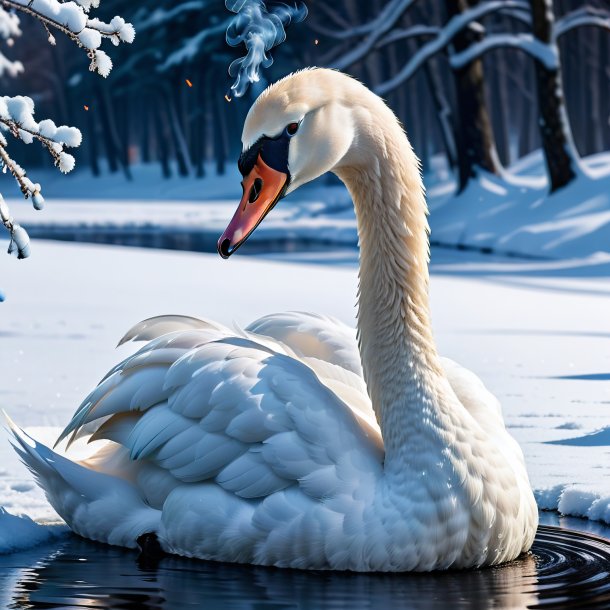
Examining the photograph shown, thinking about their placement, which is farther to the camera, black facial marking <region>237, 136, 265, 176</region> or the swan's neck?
the swan's neck

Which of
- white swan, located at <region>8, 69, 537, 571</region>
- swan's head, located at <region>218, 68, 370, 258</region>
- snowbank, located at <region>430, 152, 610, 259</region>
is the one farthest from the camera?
snowbank, located at <region>430, 152, 610, 259</region>

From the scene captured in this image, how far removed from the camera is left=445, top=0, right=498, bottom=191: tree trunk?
2234 cm

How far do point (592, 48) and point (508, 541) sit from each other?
1197 inches

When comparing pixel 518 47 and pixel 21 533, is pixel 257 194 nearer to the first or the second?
pixel 21 533

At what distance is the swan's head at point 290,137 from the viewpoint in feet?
15.5

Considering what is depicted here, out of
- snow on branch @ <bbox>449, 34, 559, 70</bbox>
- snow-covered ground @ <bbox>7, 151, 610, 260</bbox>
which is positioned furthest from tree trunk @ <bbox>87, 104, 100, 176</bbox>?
snow on branch @ <bbox>449, 34, 559, 70</bbox>

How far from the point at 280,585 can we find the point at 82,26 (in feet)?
6.00

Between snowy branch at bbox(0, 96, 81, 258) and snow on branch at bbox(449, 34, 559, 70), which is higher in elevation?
snow on branch at bbox(449, 34, 559, 70)

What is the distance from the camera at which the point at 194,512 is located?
15.6 ft

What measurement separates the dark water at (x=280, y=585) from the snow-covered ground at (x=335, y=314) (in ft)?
1.45

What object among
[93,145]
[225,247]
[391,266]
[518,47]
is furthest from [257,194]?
[93,145]

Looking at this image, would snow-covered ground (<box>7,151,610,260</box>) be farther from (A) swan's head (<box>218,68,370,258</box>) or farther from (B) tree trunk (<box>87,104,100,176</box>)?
(A) swan's head (<box>218,68,370,258</box>)

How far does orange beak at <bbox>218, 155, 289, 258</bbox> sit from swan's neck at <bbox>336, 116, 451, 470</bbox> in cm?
33

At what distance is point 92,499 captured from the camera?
5082mm
